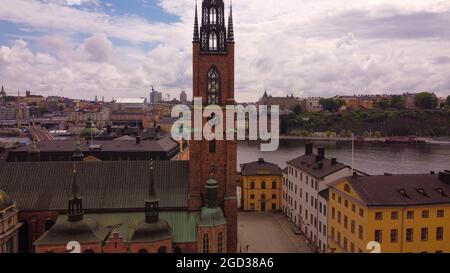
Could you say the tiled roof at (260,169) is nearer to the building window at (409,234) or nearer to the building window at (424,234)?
the building window at (409,234)

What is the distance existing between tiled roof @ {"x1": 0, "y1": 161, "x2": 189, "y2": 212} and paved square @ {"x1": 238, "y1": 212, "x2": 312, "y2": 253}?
10.1 m

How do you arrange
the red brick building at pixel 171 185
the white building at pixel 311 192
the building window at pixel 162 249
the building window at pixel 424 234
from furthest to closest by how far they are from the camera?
the white building at pixel 311 192
the red brick building at pixel 171 185
the building window at pixel 424 234
the building window at pixel 162 249

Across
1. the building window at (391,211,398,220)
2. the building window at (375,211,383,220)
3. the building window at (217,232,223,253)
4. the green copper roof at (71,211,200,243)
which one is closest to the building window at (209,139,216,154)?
the green copper roof at (71,211,200,243)

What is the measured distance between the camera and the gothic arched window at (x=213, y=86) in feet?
120

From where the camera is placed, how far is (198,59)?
1428 inches

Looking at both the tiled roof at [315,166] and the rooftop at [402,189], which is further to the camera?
the tiled roof at [315,166]

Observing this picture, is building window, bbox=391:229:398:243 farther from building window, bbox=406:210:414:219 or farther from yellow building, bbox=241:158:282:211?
yellow building, bbox=241:158:282:211

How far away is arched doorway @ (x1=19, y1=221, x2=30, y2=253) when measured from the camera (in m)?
35.1

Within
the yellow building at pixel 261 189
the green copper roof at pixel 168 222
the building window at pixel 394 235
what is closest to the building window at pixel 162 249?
the green copper roof at pixel 168 222

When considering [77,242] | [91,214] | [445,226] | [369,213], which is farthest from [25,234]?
[445,226]

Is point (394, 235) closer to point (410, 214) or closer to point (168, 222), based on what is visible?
point (410, 214)

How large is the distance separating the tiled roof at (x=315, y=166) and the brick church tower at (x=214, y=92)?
43.9 feet

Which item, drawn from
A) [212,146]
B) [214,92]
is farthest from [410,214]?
[214,92]
